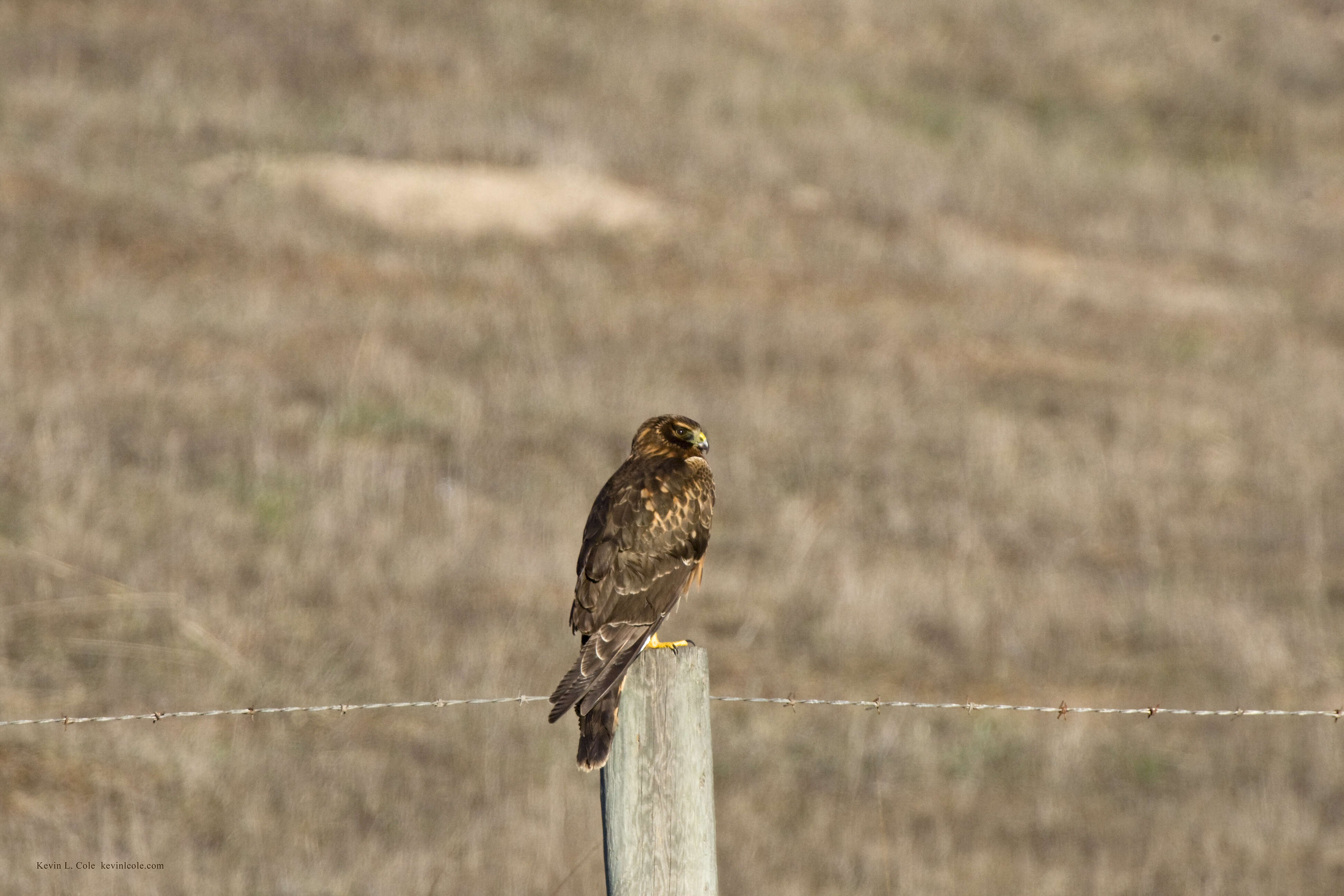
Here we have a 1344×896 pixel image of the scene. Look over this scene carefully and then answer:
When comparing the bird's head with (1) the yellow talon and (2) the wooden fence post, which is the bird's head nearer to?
(1) the yellow talon

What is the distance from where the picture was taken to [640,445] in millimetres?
6031

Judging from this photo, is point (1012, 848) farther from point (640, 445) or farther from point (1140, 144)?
point (1140, 144)

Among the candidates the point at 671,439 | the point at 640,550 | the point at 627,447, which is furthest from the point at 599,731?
the point at 627,447

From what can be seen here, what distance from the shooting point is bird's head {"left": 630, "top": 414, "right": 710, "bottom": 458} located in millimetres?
5906

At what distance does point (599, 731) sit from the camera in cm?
383

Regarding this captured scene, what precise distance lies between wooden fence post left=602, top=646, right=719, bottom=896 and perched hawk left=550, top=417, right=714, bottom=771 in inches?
12.8

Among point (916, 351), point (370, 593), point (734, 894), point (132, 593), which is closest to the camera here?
point (734, 894)

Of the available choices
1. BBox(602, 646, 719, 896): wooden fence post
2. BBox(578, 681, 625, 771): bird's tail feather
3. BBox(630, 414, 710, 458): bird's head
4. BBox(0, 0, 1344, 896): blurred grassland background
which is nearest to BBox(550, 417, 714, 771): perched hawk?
BBox(630, 414, 710, 458): bird's head

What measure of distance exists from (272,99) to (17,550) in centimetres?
1357

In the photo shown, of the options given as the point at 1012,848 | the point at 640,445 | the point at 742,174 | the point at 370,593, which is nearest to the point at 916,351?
the point at 742,174

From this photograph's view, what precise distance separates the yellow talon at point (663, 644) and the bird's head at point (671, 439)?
0.74 metres

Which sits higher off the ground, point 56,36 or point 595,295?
point 56,36

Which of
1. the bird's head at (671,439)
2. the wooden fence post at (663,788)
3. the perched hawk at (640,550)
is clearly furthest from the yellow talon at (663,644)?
the bird's head at (671,439)

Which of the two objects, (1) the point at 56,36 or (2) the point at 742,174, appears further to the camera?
(2) the point at 742,174
